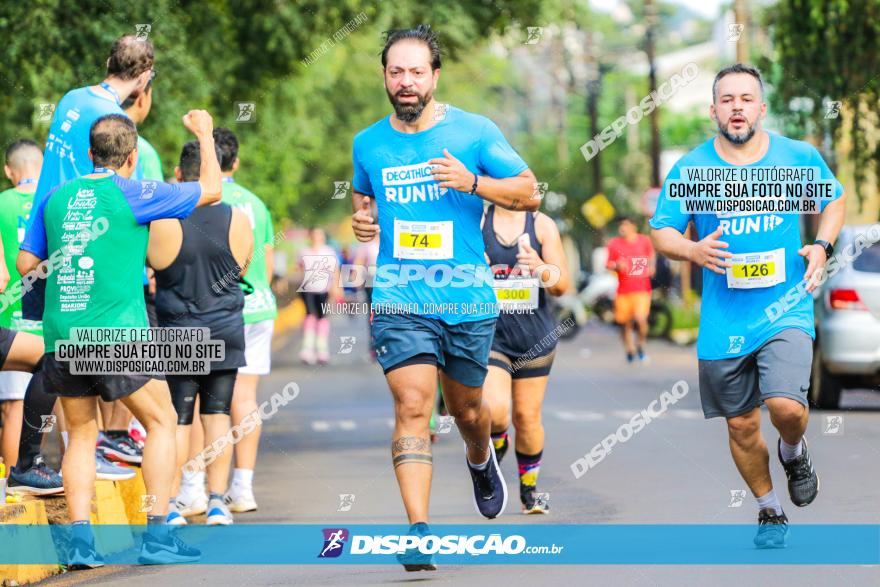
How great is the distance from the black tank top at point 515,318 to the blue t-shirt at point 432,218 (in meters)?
2.31

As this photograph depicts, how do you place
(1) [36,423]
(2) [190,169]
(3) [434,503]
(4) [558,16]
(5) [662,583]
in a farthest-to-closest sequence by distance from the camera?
(4) [558,16] < (3) [434,503] < (2) [190,169] < (1) [36,423] < (5) [662,583]

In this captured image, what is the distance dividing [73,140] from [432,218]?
2.46m

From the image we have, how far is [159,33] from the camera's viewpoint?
15.8 m

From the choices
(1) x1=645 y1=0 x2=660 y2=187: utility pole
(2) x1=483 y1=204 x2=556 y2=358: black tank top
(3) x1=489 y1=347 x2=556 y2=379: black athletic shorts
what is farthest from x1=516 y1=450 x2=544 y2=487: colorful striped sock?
(1) x1=645 y1=0 x2=660 y2=187: utility pole

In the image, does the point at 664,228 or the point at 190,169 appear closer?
the point at 664,228

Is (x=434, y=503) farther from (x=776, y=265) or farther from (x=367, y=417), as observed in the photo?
(x=367, y=417)

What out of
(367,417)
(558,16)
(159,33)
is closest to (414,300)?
(159,33)

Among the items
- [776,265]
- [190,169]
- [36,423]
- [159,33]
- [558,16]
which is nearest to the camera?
[776,265]

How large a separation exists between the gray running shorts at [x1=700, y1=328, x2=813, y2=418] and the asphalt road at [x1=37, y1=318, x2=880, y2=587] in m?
0.80

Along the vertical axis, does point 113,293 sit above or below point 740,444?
above

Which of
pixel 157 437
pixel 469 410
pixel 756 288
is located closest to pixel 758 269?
pixel 756 288

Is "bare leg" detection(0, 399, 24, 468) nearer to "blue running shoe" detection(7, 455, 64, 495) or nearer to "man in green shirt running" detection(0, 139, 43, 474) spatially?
"man in green shirt running" detection(0, 139, 43, 474)

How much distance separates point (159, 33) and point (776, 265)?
886 centimetres

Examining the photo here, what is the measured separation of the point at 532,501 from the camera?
10.2 meters
